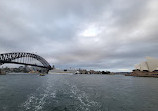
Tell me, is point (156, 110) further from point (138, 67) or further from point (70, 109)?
point (138, 67)

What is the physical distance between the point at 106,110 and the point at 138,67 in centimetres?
15141

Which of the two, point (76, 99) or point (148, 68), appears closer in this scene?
point (76, 99)

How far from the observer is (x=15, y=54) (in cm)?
12988

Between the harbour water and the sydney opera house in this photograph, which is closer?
the harbour water

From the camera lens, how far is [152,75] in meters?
122

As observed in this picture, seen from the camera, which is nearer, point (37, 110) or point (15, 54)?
point (37, 110)

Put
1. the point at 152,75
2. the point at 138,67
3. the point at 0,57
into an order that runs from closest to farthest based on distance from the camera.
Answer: the point at 0,57 < the point at 152,75 < the point at 138,67

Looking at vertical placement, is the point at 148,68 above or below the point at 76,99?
above

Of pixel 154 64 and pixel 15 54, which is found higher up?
pixel 15 54

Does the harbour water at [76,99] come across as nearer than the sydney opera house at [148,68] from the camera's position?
Yes

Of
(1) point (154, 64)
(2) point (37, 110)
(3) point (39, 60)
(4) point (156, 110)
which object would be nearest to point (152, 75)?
(1) point (154, 64)

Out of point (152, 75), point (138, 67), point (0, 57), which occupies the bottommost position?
point (152, 75)

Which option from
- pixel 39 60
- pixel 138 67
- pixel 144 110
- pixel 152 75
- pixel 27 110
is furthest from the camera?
pixel 39 60

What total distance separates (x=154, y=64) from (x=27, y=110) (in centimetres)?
15571
